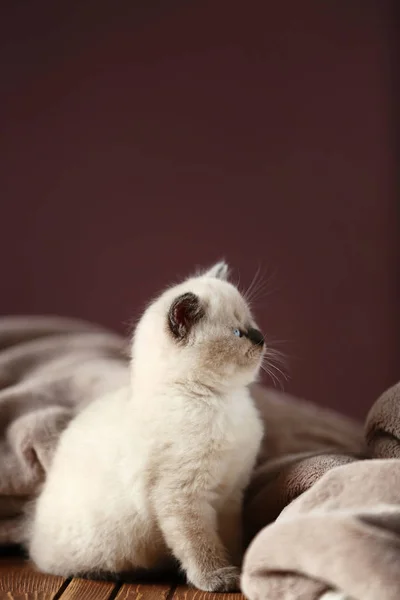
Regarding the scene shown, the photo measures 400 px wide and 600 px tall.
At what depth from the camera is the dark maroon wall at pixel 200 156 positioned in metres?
3.11

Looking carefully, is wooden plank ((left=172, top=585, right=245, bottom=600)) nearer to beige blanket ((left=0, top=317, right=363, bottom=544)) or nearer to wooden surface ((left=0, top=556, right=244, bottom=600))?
wooden surface ((left=0, top=556, right=244, bottom=600))

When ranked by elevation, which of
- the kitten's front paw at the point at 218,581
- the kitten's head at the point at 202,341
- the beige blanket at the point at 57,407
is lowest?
the kitten's front paw at the point at 218,581

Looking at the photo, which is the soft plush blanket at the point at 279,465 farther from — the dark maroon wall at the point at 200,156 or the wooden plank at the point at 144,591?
the dark maroon wall at the point at 200,156

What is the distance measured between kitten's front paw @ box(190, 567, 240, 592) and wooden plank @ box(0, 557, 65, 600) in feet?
0.86

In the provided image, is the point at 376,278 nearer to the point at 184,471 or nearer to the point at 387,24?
the point at 387,24

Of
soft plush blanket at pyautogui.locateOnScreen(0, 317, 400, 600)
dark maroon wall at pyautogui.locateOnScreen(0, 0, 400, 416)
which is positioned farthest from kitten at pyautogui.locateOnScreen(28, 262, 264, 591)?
dark maroon wall at pyautogui.locateOnScreen(0, 0, 400, 416)

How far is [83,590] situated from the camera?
1.50 metres

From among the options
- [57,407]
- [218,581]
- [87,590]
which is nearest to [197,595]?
[218,581]

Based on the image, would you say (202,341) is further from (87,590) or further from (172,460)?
(87,590)

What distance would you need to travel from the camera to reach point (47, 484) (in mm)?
1653

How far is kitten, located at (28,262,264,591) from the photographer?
1.47m

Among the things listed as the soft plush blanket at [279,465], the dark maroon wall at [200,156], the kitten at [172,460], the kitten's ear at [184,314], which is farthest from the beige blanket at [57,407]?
the dark maroon wall at [200,156]

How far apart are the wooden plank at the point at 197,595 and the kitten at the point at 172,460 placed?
1 cm

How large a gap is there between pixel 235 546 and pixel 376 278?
1830 millimetres
